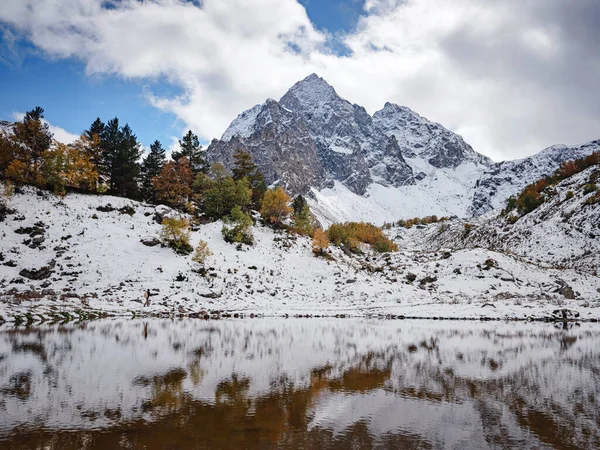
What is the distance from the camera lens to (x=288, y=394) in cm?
1084

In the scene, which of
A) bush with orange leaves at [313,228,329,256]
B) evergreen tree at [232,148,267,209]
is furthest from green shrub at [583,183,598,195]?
evergreen tree at [232,148,267,209]

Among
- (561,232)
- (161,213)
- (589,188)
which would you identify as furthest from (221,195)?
(589,188)

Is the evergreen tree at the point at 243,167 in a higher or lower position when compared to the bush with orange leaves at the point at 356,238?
higher

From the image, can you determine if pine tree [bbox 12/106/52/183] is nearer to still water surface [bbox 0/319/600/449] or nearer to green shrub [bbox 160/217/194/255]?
green shrub [bbox 160/217/194/255]

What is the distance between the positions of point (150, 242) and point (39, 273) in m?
13.9

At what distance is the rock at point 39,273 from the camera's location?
127 feet

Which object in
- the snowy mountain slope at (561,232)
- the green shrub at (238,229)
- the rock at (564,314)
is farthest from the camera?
the snowy mountain slope at (561,232)

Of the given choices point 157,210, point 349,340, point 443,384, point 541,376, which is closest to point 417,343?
point 349,340

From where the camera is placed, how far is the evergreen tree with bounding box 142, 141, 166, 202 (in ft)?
224

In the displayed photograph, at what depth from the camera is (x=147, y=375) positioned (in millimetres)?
12602

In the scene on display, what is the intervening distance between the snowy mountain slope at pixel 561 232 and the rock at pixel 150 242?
69.7 m

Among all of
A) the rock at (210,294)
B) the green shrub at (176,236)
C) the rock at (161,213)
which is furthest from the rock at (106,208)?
the rock at (210,294)

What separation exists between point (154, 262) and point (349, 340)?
32664 mm

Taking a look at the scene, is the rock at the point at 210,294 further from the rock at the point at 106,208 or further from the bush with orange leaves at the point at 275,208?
the bush with orange leaves at the point at 275,208
